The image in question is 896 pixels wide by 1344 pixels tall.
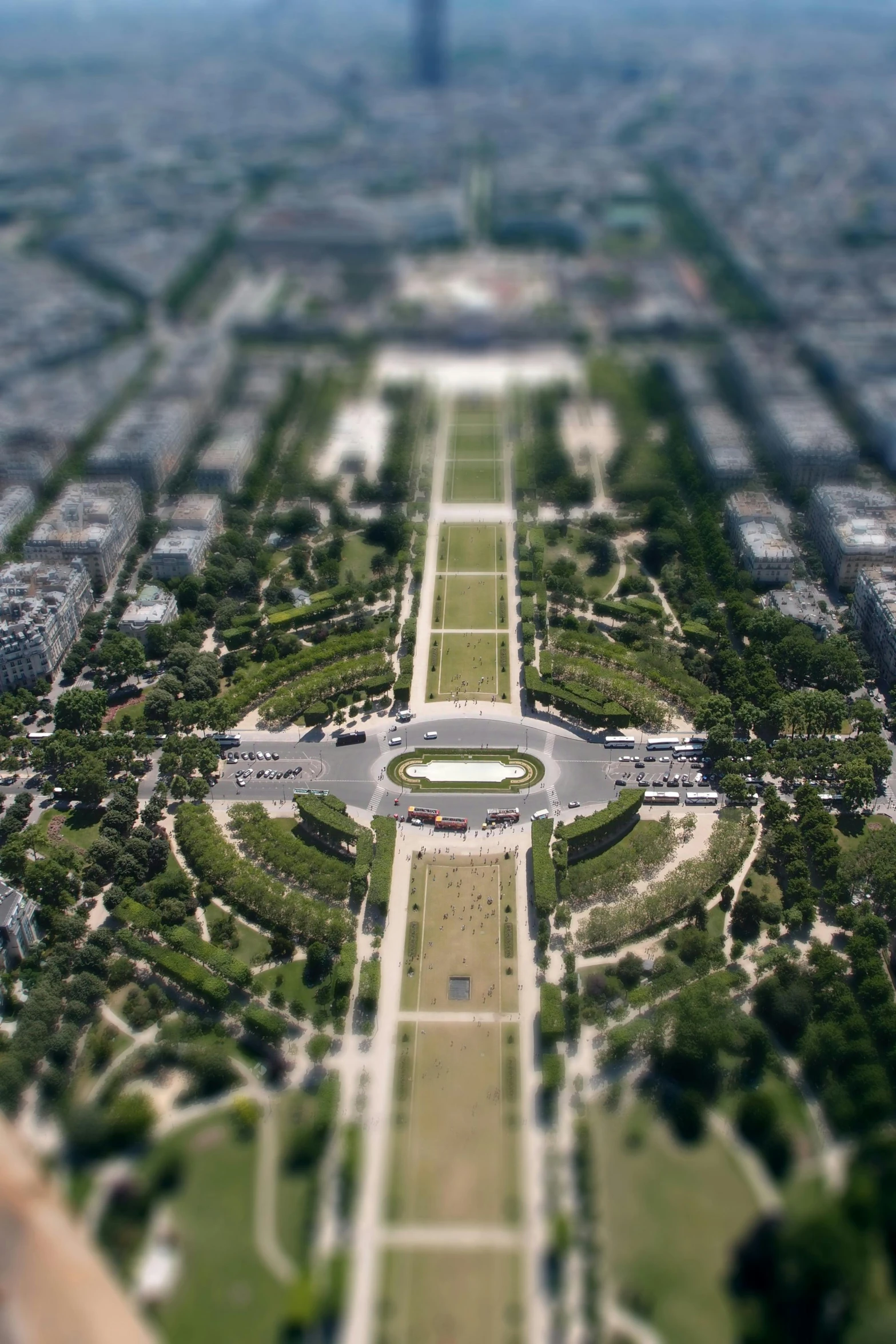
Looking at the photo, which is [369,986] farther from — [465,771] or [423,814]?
[465,771]

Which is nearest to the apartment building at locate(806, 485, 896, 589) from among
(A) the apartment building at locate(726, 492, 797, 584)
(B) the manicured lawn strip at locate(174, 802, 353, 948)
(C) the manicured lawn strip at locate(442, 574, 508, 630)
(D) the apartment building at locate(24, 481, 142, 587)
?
(A) the apartment building at locate(726, 492, 797, 584)

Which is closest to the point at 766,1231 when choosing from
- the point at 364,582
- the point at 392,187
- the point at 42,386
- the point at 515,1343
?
the point at 515,1343

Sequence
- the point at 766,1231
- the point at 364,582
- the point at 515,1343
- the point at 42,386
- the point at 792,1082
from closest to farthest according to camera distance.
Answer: the point at 515,1343, the point at 766,1231, the point at 792,1082, the point at 364,582, the point at 42,386

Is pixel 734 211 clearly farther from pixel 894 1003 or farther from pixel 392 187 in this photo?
pixel 894 1003

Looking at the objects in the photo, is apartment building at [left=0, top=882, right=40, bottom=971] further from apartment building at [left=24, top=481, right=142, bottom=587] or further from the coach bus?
apartment building at [left=24, top=481, right=142, bottom=587]

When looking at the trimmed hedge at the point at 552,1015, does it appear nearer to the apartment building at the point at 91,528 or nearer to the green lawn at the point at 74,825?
the green lawn at the point at 74,825
